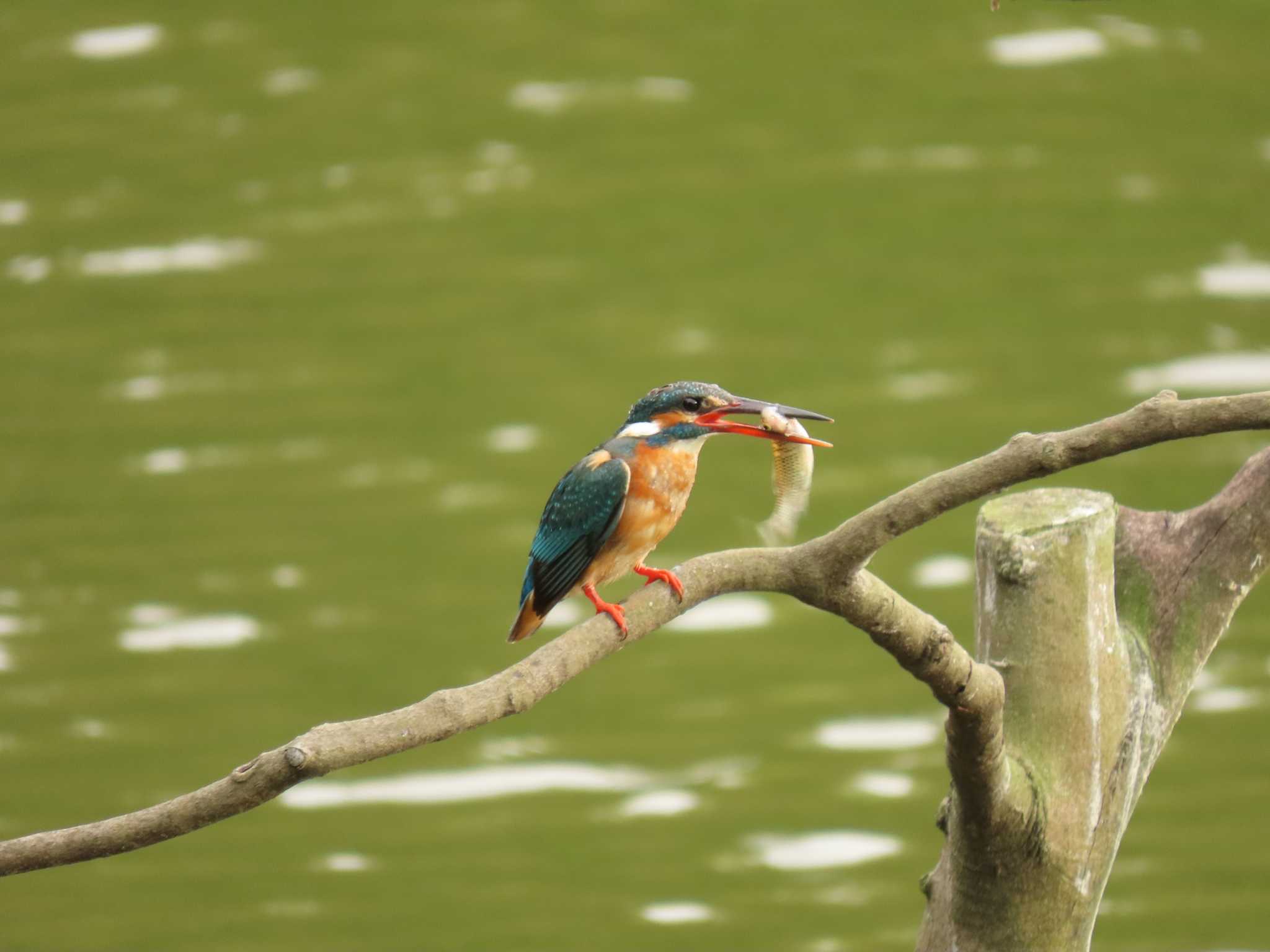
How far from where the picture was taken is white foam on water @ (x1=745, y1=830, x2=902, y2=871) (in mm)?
3645

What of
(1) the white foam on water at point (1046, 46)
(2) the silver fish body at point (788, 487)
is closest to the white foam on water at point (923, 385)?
(1) the white foam on water at point (1046, 46)

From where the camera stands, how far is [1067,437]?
53.8 inches

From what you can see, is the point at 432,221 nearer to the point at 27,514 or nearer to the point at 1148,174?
the point at 27,514

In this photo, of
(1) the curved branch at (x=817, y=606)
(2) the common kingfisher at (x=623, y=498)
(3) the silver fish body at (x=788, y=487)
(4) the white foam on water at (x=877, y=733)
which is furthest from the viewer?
(4) the white foam on water at (x=877, y=733)


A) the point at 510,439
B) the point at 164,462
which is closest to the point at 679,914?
the point at 510,439

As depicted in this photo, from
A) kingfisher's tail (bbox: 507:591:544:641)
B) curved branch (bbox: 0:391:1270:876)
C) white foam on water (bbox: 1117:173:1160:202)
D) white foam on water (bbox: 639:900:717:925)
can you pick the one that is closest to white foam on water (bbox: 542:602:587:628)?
white foam on water (bbox: 639:900:717:925)

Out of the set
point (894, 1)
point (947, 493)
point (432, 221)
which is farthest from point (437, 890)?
point (947, 493)

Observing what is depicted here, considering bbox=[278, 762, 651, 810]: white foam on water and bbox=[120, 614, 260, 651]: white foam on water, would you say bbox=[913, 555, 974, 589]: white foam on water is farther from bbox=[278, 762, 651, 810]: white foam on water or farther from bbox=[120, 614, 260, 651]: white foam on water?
bbox=[120, 614, 260, 651]: white foam on water

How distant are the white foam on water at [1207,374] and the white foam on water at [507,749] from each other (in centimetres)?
148

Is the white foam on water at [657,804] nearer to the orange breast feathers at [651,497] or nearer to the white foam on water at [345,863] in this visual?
the white foam on water at [345,863]

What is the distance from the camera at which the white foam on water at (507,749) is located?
3635mm

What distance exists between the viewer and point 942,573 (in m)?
3.58

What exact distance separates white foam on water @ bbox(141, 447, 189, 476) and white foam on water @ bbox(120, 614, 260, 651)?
0.33m

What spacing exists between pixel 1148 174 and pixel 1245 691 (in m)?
1.14
